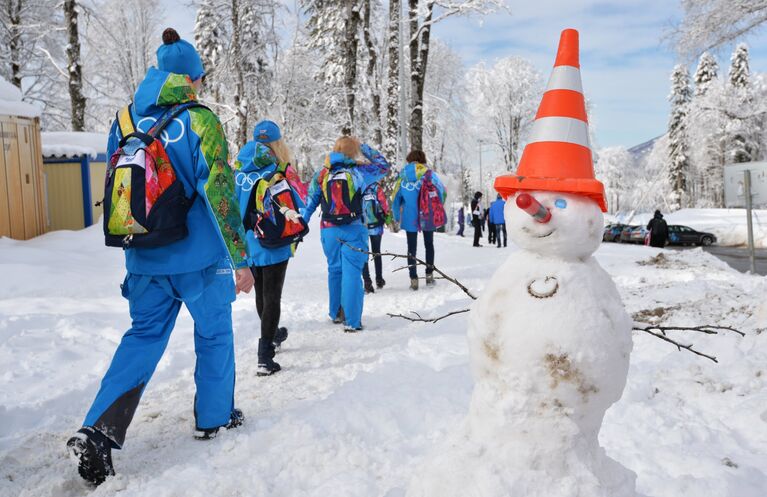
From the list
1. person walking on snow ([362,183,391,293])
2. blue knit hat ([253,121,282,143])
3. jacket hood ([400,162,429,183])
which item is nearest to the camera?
blue knit hat ([253,121,282,143])

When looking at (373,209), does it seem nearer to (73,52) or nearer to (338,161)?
(338,161)

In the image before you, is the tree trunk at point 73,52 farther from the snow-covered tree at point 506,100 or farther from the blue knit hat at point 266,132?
the snow-covered tree at point 506,100

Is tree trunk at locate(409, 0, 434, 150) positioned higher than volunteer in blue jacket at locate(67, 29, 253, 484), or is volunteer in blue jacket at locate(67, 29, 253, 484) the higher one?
tree trunk at locate(409, 0, 434, 150)

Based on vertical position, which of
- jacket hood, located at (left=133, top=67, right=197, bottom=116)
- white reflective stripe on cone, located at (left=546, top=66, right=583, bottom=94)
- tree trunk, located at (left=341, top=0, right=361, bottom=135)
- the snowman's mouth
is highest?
tree trunk, located at (left=341, top=0, right=361, bottom=135)

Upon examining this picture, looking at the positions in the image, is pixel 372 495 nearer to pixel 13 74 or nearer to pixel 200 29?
pixel 13 74

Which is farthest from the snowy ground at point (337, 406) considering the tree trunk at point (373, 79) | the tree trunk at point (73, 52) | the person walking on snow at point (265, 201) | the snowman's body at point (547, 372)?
the tree trunk at point (373, 79)

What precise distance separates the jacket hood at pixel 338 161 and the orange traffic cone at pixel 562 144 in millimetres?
3865

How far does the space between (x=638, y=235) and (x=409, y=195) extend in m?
24.3

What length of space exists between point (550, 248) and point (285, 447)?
179 centimetres

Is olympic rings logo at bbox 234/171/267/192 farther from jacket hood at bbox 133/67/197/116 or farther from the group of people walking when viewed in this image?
jacket hood at bbox 133/67/197/116

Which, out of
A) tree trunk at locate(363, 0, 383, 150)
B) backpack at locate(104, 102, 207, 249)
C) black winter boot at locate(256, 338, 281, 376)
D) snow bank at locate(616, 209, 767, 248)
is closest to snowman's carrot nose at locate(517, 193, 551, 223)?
backpack at locate(104, 102, 207, 249)

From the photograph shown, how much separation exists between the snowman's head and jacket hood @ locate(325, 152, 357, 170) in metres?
4.03

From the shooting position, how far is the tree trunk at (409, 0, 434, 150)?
54.9 feet

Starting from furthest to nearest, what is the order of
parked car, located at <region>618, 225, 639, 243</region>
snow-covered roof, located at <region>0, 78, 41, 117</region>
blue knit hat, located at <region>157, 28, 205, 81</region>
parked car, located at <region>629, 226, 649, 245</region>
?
parked car, located at <region>618, 225, 639, 243</region> → parked car, located at <region>629, 226, 649, 245</region> → snow-covered roof, located at <region>0, 78, 41, 117</region> → blue knit hat, located at <region>157, 28, 205, 81</region>
